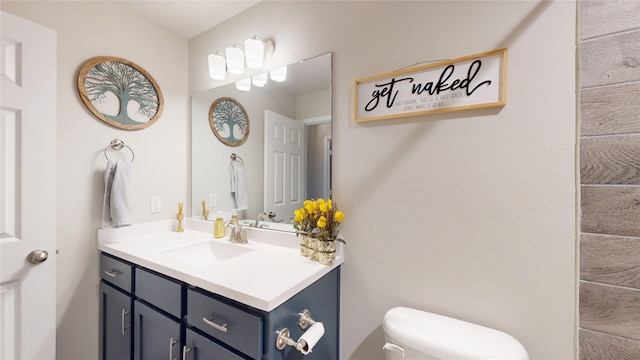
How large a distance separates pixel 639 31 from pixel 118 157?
7.28 feet

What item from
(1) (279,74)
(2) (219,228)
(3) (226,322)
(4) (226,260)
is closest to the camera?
(3) (226,322)

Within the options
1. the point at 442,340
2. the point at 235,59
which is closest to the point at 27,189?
the point at 235,59

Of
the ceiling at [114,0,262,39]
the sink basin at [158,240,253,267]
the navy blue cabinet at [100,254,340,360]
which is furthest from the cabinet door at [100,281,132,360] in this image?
the ceiling at [114,0,262,39]

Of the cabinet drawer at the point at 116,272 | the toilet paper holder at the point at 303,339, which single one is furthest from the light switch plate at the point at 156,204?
the toilet paper holder at the point at 303,339

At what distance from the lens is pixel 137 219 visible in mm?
1524

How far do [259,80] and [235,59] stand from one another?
184mm

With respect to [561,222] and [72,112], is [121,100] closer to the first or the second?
[72,112]

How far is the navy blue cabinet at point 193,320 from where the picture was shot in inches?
30.8

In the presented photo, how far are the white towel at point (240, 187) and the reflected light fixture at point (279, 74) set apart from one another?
589 millimetres

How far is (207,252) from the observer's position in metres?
1.43

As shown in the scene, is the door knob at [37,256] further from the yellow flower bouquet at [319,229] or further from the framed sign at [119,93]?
the yellow flower bouquet at [319,229]

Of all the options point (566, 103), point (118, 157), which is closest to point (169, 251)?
point (118, 157)

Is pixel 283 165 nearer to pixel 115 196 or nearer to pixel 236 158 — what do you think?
pixel 236 158

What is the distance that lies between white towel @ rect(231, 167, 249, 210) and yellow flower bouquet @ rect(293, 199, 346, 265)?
0.54m
